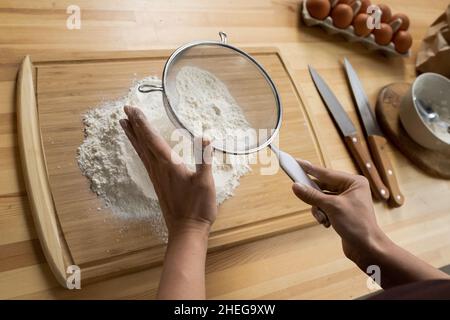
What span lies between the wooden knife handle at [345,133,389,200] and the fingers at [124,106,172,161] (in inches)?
19.8

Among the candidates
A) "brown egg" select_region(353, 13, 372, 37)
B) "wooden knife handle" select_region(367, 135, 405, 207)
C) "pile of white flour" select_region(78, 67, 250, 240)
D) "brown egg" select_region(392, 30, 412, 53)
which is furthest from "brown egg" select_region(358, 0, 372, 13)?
"pile of white flour" select_region(78, 67, 250, 240)

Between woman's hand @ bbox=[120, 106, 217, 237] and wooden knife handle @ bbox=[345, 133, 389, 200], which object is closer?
woman's hand @ bbox=[120, 106, 217, 237]

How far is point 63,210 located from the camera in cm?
58

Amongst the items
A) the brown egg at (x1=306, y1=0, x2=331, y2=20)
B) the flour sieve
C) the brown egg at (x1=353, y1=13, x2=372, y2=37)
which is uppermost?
the brown egg at (x1=306, y1=0, x2=331, y2=20)

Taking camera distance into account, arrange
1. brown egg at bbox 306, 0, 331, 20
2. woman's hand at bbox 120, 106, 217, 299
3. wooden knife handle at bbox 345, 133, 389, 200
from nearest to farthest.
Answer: woman's hand at bbox 120, 106, 217, 299 < wooden knife handle at bbox 345, 133, 389, 200 < brown egg at bbox 306, 0, 331, 20

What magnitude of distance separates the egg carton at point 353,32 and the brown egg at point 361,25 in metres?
0.01

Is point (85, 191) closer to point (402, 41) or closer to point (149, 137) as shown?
point (149, 137)

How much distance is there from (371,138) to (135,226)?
0.58 m

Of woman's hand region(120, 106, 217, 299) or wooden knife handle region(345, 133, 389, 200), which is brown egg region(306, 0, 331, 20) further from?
woman's hand region(120, 106, 217, 299)

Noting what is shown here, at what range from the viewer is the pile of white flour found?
0.62 m

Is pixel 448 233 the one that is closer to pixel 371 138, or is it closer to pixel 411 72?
pixel 371 138
